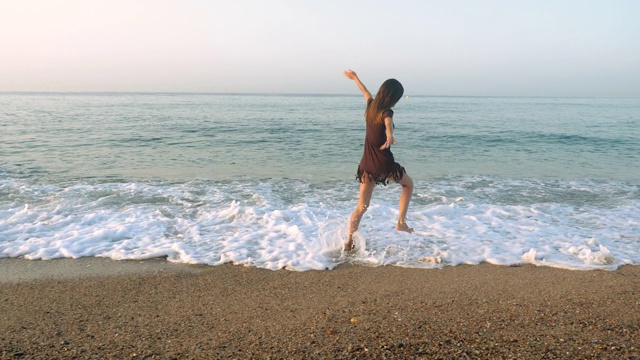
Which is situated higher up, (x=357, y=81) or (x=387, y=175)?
(x=357, y=81)

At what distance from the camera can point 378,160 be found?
5023 mm

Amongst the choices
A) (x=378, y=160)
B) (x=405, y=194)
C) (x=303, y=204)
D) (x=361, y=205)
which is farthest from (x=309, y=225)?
(x=378, y=160)

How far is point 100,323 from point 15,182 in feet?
24.5

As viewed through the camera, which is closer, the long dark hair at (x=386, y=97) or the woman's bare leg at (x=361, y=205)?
the long dark hair at (x=386, y=97)

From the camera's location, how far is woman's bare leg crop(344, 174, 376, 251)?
5.21m

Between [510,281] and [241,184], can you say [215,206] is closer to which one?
[241,184]

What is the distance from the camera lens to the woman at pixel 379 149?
4754 mm

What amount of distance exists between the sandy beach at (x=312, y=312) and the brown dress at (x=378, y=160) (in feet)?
3.32

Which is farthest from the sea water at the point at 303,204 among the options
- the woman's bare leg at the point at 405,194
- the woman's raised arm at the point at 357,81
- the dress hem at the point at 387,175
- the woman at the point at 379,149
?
the woman's raised arm at the point at 357,81

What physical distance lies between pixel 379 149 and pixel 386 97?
1.90 feet

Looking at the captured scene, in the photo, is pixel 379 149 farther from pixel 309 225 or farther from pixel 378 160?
pixel 309 225

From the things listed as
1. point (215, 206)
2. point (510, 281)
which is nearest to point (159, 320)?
point (510, 281)

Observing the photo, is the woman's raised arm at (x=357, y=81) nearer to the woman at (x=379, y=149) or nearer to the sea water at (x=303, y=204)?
the woman at (x=379, y=149)

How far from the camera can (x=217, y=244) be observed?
575cm
